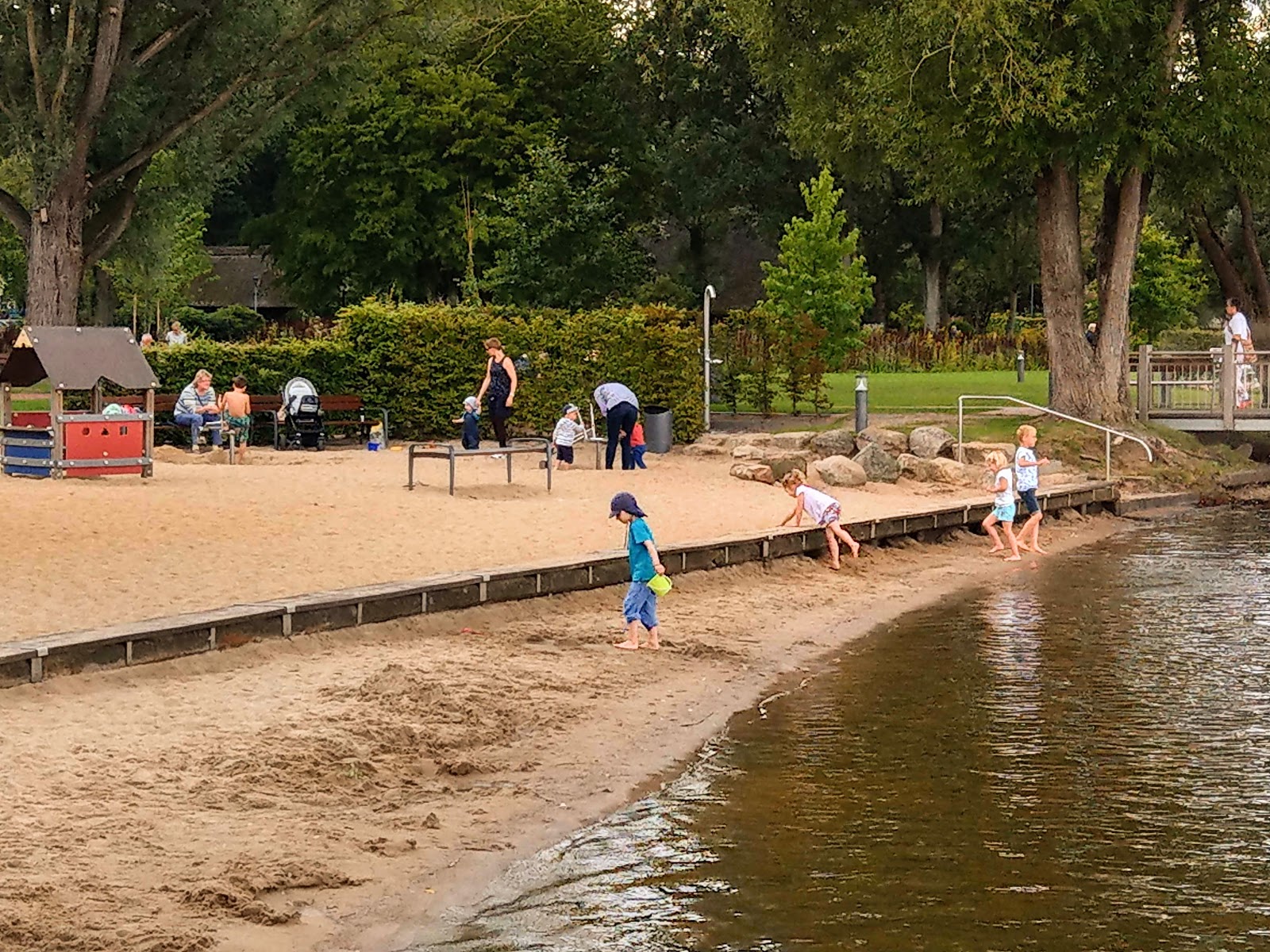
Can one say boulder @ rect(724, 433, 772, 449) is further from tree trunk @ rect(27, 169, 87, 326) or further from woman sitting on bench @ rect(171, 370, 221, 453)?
tree trunk @ rect(27, 169, 87, 326)

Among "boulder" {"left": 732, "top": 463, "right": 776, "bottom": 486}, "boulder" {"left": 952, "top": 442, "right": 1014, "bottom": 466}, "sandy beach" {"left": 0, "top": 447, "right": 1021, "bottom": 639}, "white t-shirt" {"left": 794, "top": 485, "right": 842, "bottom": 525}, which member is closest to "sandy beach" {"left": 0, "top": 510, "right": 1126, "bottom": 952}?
"sandy beach" {"left": 0, "top": 447, "right": 1021, "bottom": 639}

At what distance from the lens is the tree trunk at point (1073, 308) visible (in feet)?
102

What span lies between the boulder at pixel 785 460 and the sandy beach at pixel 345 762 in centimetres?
944

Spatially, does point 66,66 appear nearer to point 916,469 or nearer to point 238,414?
point 238,414

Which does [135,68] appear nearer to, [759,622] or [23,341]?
[23,341]

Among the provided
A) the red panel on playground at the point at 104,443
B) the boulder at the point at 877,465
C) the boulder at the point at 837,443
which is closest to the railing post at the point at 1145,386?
the boulder at the point at 837,443

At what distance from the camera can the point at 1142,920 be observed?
24.9ft

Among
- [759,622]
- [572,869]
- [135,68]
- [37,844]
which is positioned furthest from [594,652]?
[135,68]

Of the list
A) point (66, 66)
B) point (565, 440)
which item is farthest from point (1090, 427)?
point (66, 66)

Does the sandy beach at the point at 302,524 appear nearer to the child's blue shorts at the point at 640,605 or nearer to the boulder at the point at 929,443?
the boulder at the point at 929,443

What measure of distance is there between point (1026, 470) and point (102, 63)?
64.5 feet

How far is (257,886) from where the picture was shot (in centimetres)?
764

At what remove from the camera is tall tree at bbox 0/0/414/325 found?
32.8 metres

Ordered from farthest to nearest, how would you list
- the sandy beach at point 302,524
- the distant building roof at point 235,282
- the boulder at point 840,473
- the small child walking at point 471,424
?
the distant building roof at point 235,282 < the small child walking at point 471,424 < the boulder at point 840,473 < the sandy beach at point 302,524
